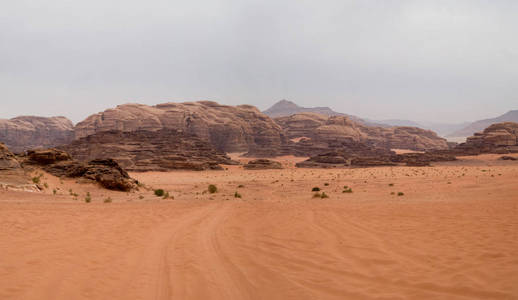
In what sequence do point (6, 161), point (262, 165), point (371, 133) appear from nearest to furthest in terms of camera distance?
point (6, 161) < point (262, 165) < point (371, 133)

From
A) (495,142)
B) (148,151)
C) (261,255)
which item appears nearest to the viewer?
(261,255)

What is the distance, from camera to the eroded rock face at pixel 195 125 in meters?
85.5

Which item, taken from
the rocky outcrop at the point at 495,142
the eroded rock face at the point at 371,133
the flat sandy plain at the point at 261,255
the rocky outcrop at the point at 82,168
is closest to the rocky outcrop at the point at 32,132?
the eroded rock face at the point at 371,133

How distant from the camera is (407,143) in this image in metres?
115

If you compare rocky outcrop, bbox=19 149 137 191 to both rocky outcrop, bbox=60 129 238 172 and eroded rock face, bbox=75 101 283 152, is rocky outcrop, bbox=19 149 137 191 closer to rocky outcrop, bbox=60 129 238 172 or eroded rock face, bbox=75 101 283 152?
rocky outcrop, bbox=60 129 238 172

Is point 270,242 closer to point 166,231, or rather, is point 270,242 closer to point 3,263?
point 166,231

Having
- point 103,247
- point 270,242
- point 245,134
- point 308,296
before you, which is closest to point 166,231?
point 103,247

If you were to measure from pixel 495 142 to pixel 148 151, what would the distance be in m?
73.4

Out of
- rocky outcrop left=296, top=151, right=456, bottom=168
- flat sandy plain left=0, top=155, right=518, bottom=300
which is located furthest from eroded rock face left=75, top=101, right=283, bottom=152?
flat sandy plain left=0, top=155, right=518, bottom=300

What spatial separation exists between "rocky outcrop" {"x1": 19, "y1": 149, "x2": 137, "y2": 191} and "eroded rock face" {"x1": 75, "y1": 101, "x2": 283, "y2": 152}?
2371 inches

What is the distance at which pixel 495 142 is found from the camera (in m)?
70.6

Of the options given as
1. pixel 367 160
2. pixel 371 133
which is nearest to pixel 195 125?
pixel 367 160

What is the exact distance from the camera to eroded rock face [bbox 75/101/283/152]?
281ft

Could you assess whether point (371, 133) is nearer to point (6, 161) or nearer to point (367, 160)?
point (367, 160)
